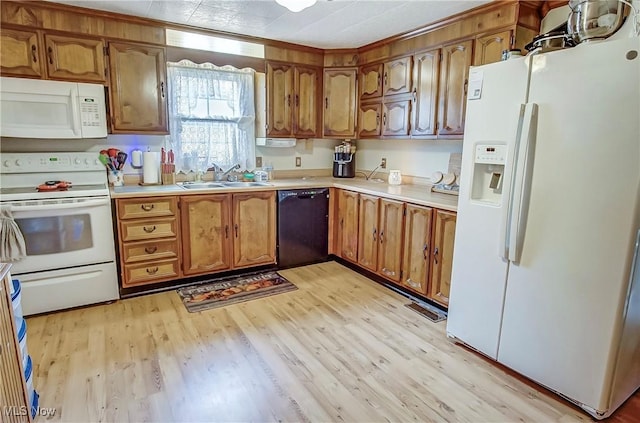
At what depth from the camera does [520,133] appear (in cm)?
192

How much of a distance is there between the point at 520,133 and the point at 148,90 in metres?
2.84

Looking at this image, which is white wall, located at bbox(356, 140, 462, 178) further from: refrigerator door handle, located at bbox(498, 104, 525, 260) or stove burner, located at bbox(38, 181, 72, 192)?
stove burner, located at bbox(38, 181, 72, 192)

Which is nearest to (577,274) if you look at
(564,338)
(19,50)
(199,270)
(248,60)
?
Answer: (564,338)

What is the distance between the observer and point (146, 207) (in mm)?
2984

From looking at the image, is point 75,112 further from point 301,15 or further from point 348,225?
point 348,225

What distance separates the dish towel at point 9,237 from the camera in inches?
95.3

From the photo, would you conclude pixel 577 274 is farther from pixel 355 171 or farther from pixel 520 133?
pixel 355 171

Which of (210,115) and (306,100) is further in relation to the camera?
(306,100)

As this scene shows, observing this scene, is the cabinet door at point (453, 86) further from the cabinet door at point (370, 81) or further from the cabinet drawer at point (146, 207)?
the cabinet drawer at point (146, 207)

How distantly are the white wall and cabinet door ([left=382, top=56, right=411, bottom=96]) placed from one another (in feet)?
1.78

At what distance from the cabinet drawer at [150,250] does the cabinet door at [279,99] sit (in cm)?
148

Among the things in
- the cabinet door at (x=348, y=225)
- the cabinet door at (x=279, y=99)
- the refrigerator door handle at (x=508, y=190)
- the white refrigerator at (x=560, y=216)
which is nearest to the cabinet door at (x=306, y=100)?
the cabinet door at (x=279, y=99)

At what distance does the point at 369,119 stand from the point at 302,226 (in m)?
1.31

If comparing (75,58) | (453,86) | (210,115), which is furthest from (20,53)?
(453,86)
